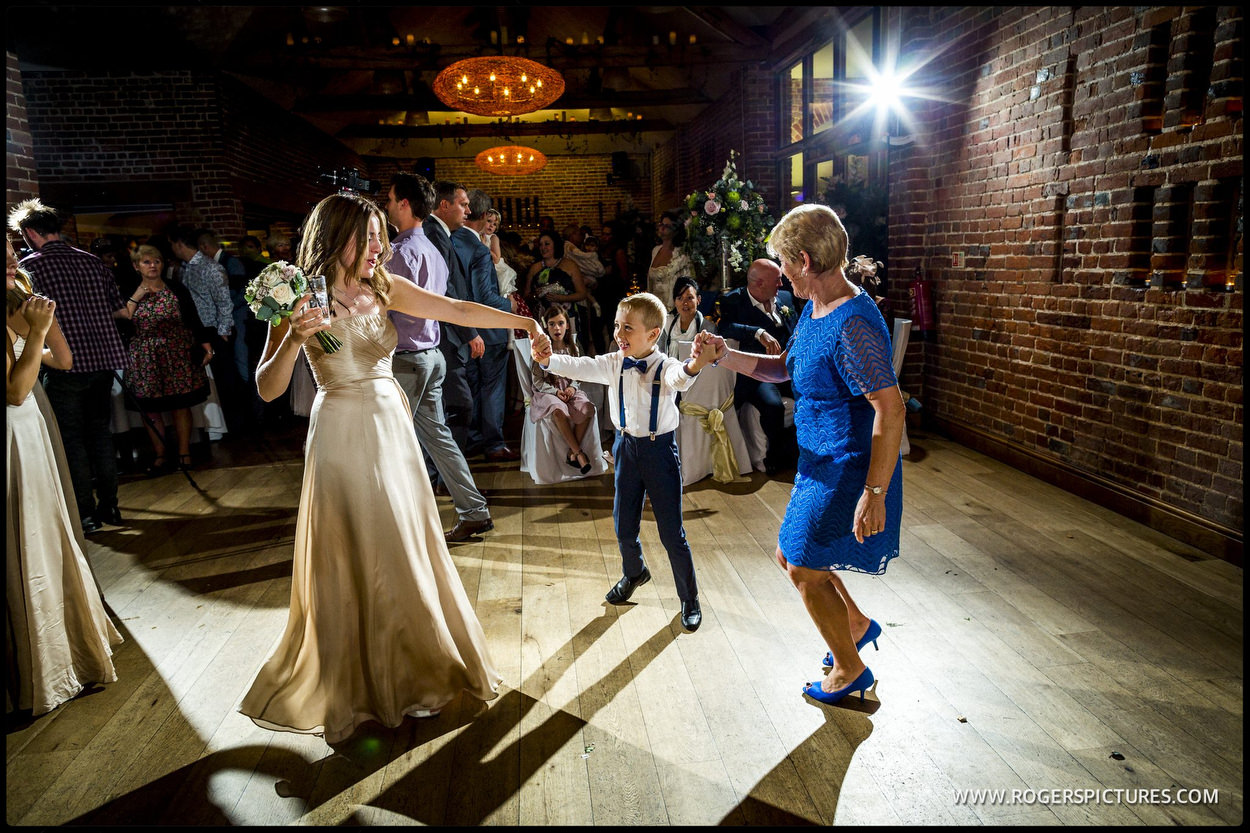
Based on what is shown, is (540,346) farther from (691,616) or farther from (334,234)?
(691,616)

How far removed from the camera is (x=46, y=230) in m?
4.15

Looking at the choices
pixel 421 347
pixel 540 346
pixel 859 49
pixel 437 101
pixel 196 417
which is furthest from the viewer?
pixel 437 101

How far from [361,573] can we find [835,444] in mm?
1443

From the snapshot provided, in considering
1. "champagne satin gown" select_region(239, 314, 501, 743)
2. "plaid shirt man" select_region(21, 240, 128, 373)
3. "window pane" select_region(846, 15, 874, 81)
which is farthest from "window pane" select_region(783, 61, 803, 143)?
"champagne satin gown" select_region(239, 314, 501, 743)

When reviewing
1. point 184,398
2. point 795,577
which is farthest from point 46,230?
point 795,577

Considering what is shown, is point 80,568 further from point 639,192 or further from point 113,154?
point 639,192

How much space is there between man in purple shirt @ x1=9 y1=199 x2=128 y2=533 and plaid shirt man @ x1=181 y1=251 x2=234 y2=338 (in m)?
1.44

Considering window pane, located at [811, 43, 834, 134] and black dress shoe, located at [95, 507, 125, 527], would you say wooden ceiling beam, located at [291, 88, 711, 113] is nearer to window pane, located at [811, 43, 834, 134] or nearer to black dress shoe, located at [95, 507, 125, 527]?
window pane, located at [811, 43, 834, 134]

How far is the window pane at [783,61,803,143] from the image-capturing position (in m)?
8.87

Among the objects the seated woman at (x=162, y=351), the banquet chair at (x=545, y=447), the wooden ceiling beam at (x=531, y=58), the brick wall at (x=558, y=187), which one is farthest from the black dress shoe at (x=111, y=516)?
the brick wall at (x=558, y=187)

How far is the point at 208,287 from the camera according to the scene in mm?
5988

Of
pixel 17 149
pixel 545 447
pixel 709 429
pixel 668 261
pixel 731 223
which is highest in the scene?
pixel 17 149

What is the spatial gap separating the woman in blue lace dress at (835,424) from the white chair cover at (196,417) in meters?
4.93

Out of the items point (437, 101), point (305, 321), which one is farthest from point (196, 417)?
point (437, 101)
